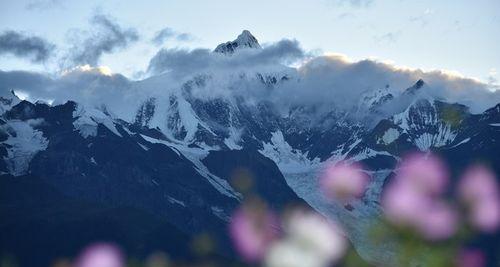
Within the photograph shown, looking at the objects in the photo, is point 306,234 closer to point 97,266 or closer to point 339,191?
point 339,191

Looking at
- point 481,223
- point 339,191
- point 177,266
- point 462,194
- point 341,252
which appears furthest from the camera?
point 177,266

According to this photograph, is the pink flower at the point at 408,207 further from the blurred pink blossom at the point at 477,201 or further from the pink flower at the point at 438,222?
the blurred pink blossom at the point at 477,201

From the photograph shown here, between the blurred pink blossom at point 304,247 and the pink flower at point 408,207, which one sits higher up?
the pink flower at point 408,207

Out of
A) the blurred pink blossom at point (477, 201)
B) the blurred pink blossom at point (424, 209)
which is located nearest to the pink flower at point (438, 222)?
the blurred pink blossom at point (424, 209)

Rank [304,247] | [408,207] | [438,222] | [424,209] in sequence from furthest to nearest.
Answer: [304,247] → [438,222] → [424,209] → [408,207]

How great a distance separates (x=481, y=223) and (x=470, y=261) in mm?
1931

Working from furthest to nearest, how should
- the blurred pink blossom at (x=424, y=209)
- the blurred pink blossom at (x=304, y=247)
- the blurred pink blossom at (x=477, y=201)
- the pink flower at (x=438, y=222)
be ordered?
1. the blurred pink blossom at (x=304, y=247)
2. the blurred pink blossom at (x=477, y=201)
3. the blurred pink blossom at (x=424, y=209)
4. the pink flower at (x=438, y=222)

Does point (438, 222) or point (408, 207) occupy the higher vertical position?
point (408, 207)

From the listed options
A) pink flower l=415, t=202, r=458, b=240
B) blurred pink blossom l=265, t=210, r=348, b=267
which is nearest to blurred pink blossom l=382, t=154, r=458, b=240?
pink flower l=415, t=202, r=458, b=240

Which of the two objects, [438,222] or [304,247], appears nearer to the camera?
[438,222]

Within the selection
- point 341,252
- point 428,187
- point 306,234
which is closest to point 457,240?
point 428,187

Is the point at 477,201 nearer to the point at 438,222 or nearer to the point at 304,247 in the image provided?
the point at 438,222

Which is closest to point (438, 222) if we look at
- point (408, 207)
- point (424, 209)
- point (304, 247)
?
point (424, 209)

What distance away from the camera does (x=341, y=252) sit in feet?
62.2
